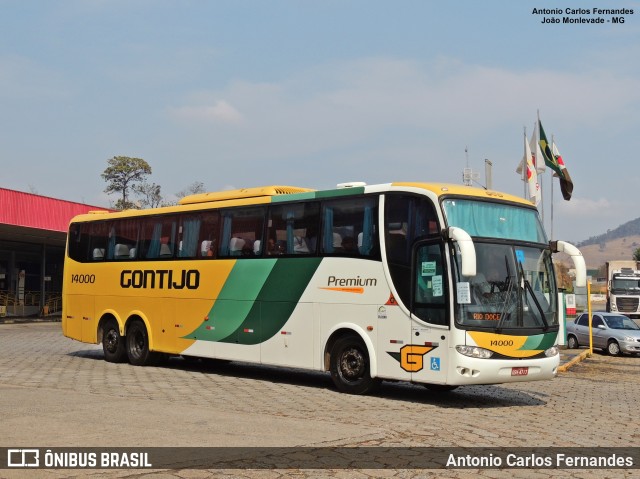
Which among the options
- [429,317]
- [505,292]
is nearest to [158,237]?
[429,317]

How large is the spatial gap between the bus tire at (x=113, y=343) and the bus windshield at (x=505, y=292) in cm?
983

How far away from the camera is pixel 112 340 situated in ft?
66.0

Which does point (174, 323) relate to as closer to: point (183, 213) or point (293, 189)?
point (183, 213)

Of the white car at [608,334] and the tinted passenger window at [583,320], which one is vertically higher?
the tinted passenger window at [583,320]

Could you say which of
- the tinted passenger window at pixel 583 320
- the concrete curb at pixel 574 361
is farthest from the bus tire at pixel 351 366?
the tinted passenger window at pixel 583 320

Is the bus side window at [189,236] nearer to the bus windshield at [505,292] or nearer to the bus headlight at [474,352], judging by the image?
the bus windshield at [505,292]

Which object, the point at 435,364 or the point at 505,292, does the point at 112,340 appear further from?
the point at 505,292

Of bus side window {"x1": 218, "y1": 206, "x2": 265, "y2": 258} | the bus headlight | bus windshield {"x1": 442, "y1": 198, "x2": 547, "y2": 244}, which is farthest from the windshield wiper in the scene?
bus side window {"x1": 218, "y1": 206, "x2": 265, "y2": 258}

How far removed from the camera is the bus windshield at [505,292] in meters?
12.8

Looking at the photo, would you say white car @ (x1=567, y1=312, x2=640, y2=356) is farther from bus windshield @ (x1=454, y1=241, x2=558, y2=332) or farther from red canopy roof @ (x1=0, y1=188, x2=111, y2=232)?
red canopy roof @ (x1=0, y1=188, x2=111, y2=232)

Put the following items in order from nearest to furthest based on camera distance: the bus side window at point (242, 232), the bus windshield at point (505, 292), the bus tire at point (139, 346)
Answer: the bus windshield at point (505, 292) < the bus side window at point (242, 232) < the bus tire at point (139, 346)

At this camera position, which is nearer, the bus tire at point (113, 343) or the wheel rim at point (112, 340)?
the bus tire at point (113, 343)

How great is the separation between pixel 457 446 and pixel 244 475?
2728 millimetres

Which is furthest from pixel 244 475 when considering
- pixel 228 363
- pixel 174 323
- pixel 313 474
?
pixel 228 363
